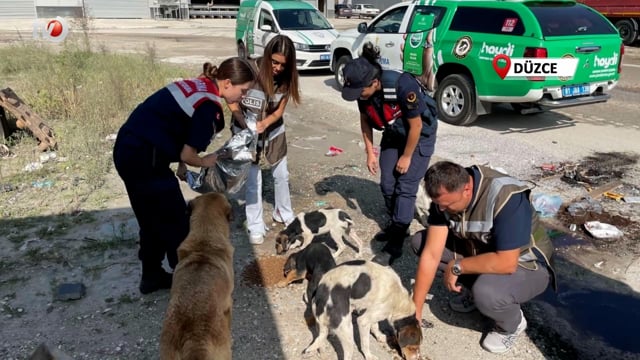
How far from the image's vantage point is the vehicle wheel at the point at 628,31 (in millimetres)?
17781

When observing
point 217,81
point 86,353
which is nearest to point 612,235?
point 217,81

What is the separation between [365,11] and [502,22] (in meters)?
37.5

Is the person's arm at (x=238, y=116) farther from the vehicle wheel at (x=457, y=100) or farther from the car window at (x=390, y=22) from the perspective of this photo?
the car window at (x=390, y=22)

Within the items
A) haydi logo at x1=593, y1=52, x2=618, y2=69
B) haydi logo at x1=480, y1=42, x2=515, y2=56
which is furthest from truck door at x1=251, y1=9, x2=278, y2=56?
haydi logo at x1=593, y1=52, x2=618, y2=69

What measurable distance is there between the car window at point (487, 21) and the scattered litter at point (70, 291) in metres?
6.58

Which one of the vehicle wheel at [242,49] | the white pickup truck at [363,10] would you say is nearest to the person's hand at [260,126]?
the vehicle wheel at [242,49]

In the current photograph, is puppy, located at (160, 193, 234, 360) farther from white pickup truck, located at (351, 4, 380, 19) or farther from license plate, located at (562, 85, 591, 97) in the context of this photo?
white pickup truck, located at (351, 4, 380, 19)

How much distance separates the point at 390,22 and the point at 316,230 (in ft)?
21.5

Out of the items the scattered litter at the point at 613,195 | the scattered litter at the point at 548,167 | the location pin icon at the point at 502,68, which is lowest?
the scattered litter at the point at 613,195

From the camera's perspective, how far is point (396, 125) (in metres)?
4.07

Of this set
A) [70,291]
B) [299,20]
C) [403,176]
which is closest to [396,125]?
[403,176]

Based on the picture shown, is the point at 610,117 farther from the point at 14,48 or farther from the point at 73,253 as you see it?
the point at 14,48

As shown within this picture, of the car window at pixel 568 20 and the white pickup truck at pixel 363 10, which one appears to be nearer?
the car window at pixel 568 20

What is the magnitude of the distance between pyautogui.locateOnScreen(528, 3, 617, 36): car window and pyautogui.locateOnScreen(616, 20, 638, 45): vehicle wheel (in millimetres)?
12595
